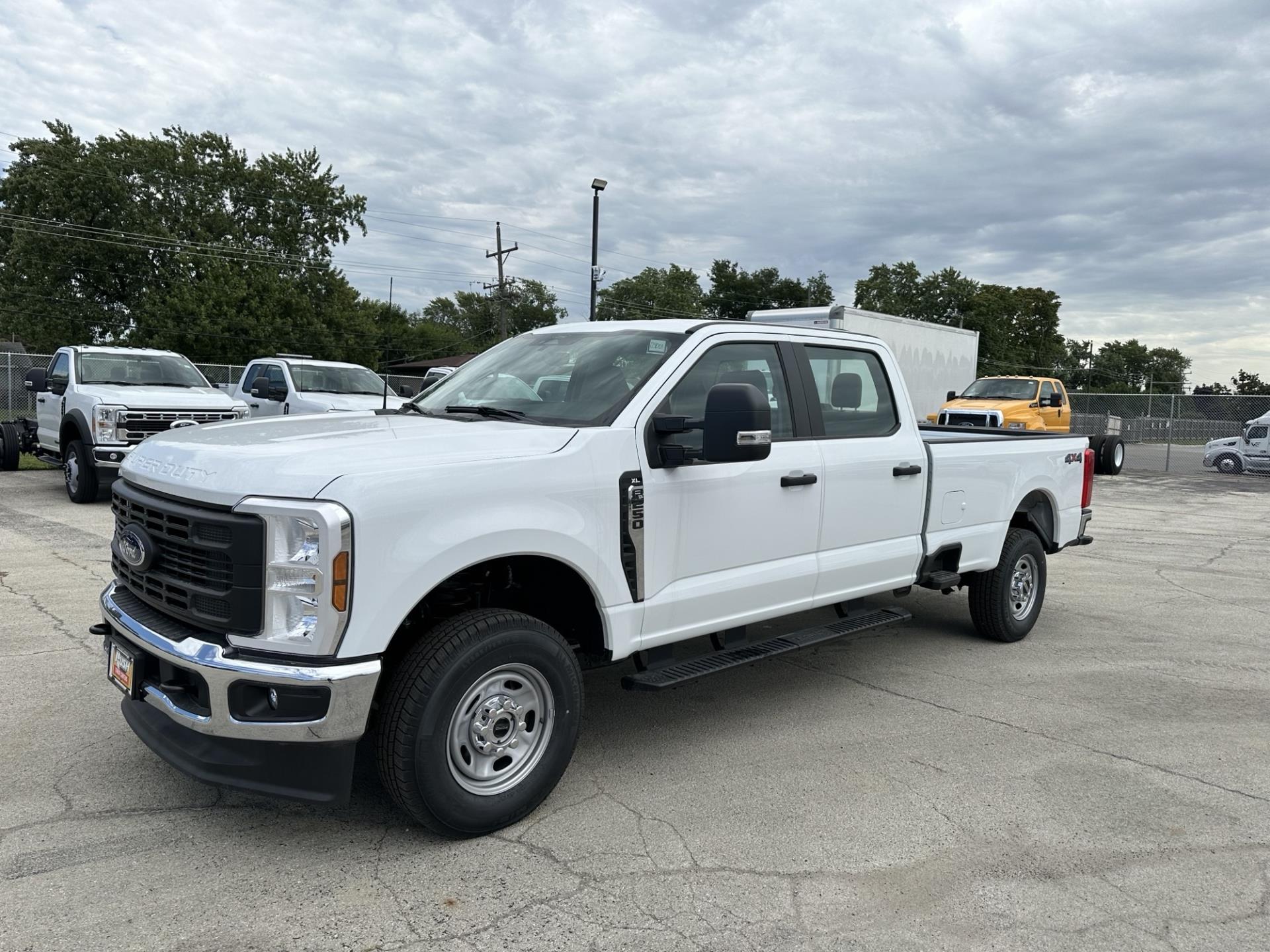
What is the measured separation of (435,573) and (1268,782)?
150 inches

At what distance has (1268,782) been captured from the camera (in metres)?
4.14

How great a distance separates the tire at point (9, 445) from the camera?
586 inches

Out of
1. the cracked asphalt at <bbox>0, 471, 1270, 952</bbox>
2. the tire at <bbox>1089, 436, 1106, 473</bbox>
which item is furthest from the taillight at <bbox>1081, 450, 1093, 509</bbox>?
the tire at <bbox>1089, 436, 1106, 473</bbox>

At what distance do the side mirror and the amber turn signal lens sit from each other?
1.50 metres

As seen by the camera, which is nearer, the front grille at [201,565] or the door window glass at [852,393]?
the front grille at [201,565]

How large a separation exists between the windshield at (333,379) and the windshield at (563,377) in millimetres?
11572

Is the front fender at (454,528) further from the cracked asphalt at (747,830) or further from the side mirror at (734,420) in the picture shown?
the cracked asphalt at (747,830)

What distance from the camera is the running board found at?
3975 millimetres

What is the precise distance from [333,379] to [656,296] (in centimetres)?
7276

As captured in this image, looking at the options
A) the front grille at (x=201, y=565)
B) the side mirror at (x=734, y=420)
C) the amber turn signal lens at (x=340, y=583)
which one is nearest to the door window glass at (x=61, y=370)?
the front grille at (x=201, y=565)

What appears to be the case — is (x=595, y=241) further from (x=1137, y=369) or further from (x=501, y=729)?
(x=1137, y=369)

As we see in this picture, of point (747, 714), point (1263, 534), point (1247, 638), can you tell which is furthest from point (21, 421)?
point (1263, 534)

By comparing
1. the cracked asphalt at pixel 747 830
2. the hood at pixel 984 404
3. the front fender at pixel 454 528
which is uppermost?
the hood at pixel 984 404

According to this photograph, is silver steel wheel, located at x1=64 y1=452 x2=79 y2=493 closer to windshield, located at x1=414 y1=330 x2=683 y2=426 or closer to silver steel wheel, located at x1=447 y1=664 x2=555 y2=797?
windshield, located at x1=414 y1=330 x2=683 y2=426
